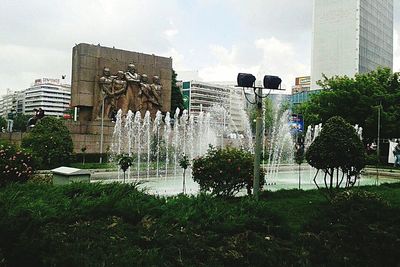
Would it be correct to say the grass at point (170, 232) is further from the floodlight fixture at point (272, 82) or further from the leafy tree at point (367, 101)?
the leafy tree at point (367, 101)

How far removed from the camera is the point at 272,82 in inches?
296

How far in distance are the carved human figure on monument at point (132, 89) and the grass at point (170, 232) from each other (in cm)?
1838

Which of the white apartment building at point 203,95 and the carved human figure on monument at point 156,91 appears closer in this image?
the carved human figure on monument at point 156,91

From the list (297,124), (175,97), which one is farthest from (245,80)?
(175,97)

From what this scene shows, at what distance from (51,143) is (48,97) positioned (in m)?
94.5

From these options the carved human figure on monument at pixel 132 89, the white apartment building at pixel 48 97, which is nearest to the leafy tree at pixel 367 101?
the carved human figure on monument at pixel 132 89

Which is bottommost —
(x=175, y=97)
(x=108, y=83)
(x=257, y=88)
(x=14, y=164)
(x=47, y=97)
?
(x=14, y=164)

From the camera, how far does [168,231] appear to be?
14.4 ft

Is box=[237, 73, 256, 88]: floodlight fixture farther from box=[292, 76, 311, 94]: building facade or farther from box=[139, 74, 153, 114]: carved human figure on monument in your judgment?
box=[292, 76, 311, 94]: building facade

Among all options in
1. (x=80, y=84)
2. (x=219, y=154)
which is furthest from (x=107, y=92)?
(x=219, y=154)

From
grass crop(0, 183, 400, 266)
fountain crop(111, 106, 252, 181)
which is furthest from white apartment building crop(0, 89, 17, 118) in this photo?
grass crop(0, 183, 400, 266)

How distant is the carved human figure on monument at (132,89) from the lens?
23.7m

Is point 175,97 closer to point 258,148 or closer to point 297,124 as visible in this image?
point 297,124

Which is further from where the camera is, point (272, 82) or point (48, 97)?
point (48, 97)
